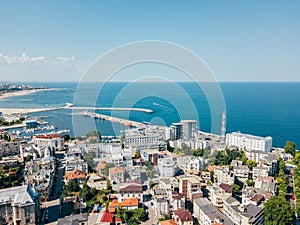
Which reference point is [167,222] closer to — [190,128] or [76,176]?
[76,176]

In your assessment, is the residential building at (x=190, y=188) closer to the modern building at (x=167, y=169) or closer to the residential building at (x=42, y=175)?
the modern building at (x=167, y=169)

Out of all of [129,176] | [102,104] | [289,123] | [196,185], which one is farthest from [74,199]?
[102,104]

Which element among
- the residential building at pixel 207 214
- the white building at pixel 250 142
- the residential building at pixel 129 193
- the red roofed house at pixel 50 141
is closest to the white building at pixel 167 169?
the residential building at pixel 129 193

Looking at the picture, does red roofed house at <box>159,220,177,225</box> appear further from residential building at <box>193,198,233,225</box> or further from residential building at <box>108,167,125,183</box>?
residential building at <box>108,167,125,183</box>

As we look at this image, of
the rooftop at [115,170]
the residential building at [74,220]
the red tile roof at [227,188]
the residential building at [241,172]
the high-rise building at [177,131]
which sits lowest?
the residential building at [241,172]

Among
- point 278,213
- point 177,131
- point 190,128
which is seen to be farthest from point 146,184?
point 177,131

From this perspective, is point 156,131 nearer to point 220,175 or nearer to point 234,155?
point 234,155
